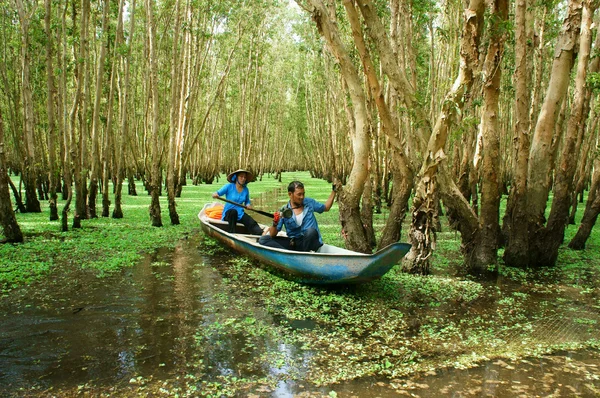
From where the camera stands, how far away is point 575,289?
21.6ft

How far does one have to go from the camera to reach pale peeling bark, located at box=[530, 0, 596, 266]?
7310 mm

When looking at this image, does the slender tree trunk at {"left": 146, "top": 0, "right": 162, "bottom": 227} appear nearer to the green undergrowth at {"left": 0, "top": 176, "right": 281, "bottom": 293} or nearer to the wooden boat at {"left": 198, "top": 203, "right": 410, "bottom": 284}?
the green undergrowth at {"left": 0, "top": 176, "right": 281, "bottom": 293}

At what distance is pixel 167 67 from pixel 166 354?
62.5 feet

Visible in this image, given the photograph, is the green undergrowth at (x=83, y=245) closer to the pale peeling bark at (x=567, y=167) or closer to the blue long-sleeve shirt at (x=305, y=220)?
the blue long-sleeve shirt at (x=305, y=220)

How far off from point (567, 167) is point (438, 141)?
2.52 meters

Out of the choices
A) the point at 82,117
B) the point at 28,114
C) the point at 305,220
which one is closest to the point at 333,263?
the point at 305,220

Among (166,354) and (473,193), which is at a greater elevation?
(473,193)

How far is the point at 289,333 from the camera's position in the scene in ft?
16.1

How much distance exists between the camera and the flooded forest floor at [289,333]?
382 centimetres

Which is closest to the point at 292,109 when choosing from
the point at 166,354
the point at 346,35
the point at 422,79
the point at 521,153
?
the point at 422,79

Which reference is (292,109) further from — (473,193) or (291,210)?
(291,210)

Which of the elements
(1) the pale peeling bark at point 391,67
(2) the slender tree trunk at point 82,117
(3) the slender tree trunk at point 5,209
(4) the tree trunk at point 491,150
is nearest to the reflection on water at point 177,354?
(4) the tree trunk at point 491,150

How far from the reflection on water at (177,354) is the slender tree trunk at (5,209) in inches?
110

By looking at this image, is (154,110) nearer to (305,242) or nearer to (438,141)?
(305,242)
